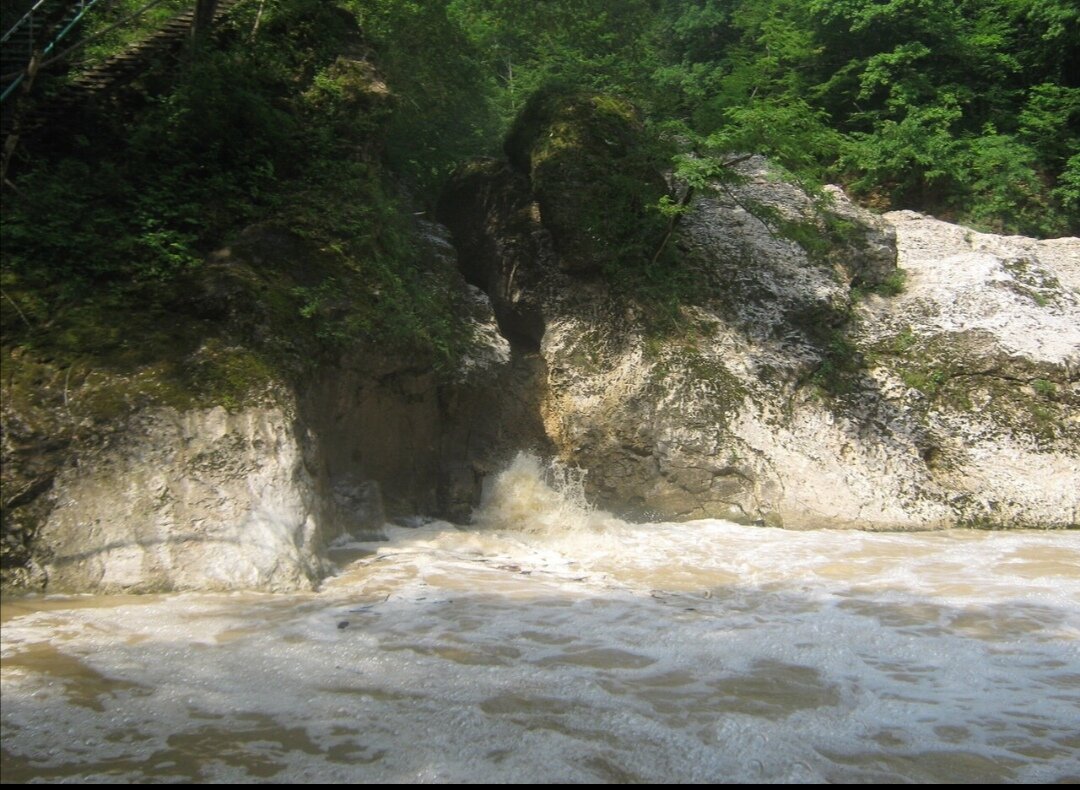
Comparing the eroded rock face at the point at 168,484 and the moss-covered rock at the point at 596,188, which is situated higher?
the moss-covered rock at the point at 596,188

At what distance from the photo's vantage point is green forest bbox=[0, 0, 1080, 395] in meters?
7.42

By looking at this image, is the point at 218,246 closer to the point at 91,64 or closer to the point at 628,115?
the point at 91,64

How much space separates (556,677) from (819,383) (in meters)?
6.92

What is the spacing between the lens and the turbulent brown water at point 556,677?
12.6 feet

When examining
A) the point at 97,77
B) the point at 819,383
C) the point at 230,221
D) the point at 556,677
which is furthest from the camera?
the point at 819,383

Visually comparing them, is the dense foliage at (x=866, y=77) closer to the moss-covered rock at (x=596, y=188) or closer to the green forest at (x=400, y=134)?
the green forest at (x=400, y=134)

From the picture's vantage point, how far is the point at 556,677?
4828 millimetres

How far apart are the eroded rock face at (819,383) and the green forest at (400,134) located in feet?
4.26

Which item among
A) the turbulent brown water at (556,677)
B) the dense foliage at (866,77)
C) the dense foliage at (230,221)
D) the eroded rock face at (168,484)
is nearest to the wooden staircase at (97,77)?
the dense foliage at (230,221)

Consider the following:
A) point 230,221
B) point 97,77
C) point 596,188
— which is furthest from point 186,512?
point 596,188

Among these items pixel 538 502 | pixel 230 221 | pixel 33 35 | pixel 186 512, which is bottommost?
pixel 538 502

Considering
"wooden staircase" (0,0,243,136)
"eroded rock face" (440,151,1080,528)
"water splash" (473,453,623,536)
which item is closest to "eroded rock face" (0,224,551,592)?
"water splash" (473,453,623,536)

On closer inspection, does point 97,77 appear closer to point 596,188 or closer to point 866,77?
point 596,188

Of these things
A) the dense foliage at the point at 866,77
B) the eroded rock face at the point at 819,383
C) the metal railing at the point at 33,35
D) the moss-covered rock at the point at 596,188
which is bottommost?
the eroded rock face at the point at 819,383
